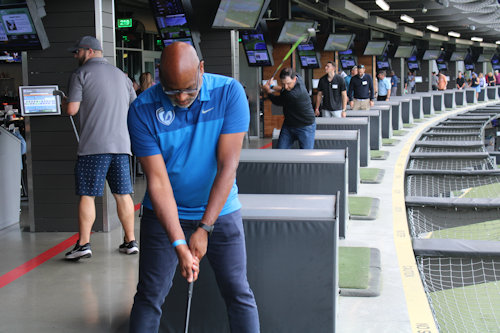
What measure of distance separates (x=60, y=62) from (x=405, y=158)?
366 inches

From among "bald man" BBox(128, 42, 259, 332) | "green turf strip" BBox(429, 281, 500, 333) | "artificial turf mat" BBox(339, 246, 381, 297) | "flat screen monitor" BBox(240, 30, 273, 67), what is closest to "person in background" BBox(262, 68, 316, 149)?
"artificial turf mat" BBox(339, 246, 381, 297)

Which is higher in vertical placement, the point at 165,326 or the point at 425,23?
the point at 425,23

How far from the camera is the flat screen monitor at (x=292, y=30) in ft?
60.7

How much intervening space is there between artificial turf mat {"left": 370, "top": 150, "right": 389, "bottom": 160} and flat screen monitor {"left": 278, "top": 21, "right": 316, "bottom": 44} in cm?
425

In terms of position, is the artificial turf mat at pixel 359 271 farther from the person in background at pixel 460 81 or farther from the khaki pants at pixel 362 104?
the person in background at pixel 460 81

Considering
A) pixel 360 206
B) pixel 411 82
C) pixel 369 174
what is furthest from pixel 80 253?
pixel 411 82

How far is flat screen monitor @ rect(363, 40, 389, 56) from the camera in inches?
1197

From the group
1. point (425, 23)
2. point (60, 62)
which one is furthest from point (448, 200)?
→ point (425, 23)

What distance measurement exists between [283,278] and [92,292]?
191cm

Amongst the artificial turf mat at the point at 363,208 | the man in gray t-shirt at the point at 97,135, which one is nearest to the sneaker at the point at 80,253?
the man in gray t-shirt at the point at 97,135

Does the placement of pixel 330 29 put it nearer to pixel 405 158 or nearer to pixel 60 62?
pixel 405 158

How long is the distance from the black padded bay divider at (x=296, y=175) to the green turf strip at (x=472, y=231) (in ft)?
10.3

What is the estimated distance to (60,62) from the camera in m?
7.77

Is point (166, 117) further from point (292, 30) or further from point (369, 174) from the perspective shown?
point (292, 30)
